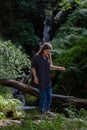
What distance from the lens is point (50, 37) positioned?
19891 mm

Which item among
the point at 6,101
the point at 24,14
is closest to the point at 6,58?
the point at 6,101

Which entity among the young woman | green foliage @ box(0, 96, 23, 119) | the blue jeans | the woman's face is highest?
the woman's face

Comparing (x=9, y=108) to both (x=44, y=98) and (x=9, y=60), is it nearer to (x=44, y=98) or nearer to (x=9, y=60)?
(x=44, y=98)

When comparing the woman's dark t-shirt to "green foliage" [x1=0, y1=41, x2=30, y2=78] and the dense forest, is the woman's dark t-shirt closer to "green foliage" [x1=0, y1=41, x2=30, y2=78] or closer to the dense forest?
the dense forest

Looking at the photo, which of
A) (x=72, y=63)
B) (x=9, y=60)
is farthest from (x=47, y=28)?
(x=9, y=60)

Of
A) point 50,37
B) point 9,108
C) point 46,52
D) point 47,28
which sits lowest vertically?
point 9,108

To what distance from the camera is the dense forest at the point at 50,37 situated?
11406 millimetres

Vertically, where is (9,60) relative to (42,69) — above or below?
above

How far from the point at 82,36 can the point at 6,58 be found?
352 centimetres

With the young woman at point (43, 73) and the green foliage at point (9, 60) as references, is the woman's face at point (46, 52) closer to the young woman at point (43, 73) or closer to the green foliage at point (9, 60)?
the young woman at point (43, 73)

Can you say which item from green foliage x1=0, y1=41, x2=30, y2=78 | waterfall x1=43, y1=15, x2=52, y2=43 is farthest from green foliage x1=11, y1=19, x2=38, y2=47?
green foliage x1=0, y1=41, x2=30, y2=78

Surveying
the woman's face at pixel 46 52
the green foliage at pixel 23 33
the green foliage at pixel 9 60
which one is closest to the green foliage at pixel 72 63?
the green foliage at pixel 9 60

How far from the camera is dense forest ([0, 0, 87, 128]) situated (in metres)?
11.4

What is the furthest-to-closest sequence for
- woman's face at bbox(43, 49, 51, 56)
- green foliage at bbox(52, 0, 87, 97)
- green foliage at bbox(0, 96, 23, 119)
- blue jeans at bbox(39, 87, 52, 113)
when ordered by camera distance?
green foliage at bbox(52, 0, 87, 97), green foliage at bbox(0, 96, 23, 119), blue jeans at bbox(39, 87, 52, 113), woman's face at bbox(43, 49, 51, 56)
